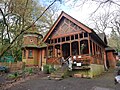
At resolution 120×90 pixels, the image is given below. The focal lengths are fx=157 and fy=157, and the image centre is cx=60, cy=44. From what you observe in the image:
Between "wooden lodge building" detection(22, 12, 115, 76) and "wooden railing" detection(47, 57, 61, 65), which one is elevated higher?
"wooden lodge building" detection(22, 12, 115, 76)

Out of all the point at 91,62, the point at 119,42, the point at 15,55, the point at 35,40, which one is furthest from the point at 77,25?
the point at 119,42

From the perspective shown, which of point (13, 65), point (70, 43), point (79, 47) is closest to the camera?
point (79, 47)

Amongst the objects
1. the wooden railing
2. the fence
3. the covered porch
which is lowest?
the fence

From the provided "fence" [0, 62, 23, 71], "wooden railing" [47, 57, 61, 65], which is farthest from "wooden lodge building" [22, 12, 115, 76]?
"fence" [0, 62, 23, 71]

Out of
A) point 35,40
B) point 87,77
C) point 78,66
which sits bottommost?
point 87,77

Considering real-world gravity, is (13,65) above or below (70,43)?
below

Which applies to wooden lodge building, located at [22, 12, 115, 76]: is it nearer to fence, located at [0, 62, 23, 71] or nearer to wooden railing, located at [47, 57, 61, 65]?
wooden railing, located at [47, 57, 61, 65]

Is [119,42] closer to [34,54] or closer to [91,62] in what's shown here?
[34,54]

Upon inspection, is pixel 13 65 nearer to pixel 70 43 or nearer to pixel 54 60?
pixel 54 60

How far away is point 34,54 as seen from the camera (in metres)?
29.6

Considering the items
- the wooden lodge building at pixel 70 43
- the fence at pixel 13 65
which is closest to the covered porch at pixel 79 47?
the wooden lodge building at pixel 70 43

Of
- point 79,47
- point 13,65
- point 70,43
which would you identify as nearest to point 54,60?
point 70,43

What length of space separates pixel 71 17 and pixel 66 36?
2.53 metres

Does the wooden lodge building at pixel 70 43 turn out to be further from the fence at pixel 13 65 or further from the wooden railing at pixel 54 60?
the fence at pixel 13 65
